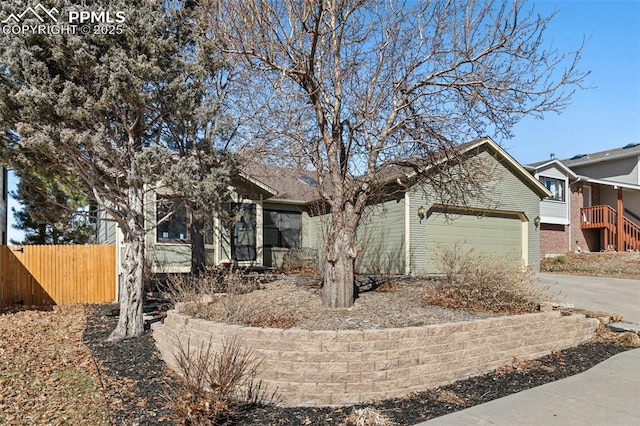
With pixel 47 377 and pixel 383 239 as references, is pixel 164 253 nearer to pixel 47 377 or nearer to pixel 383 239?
pixel 383 239

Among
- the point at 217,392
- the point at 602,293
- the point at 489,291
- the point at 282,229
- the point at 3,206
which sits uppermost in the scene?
the point at 3,206

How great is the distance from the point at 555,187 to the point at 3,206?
79.2ft

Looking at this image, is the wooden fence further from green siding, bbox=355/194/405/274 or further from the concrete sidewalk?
the concrete sidewalk

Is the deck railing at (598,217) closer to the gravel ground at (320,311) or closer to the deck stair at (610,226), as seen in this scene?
the deck stair at (610,226)

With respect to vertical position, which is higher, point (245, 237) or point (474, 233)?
point (474, 233)

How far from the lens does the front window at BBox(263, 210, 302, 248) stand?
16.8 metres

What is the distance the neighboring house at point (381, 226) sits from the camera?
45.0ft

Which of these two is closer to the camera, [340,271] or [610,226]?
[340,271]

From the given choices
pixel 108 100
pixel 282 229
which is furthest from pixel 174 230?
pixel 108 100

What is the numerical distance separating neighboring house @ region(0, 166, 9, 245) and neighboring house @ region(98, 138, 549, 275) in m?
3.82

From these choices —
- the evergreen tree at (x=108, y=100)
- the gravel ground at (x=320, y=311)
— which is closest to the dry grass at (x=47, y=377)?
the evergreen tree at (x=108, y=100)

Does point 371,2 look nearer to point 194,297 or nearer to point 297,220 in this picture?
point 194,297

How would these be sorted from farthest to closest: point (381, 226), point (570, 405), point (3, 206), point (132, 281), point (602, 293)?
point (3, 206) < point (381, 226) < point (602, 293) < point (132, 281) < point (570, 405)

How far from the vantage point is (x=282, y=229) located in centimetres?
1706
